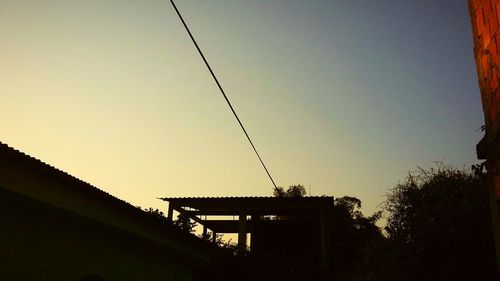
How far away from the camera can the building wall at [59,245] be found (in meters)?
4.69

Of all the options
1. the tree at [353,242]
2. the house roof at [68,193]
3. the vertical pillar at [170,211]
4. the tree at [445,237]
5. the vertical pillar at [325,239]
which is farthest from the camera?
the vertical pillar at [170,211]

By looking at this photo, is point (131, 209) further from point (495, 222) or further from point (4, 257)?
point (495, 222)

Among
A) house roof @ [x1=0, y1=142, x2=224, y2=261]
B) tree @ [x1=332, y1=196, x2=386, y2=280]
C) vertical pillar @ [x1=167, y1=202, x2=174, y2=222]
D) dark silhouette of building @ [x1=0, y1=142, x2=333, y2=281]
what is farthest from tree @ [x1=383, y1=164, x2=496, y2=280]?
vertical pillar @ [x1=167, y1=202, x2=174, y2=222]

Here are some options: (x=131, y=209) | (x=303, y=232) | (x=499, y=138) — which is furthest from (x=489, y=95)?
(x=303, y=232)

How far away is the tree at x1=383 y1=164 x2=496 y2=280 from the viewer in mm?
9617

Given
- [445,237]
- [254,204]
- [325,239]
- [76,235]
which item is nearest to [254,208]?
[254,204]

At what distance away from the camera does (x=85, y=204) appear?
513 centimetres

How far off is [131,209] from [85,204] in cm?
105

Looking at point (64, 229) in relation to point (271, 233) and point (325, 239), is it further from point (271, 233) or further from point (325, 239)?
point (271, 233)

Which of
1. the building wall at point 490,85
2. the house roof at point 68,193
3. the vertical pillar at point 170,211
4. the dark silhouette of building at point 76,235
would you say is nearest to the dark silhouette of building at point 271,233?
the vertical pillar at point 170,211

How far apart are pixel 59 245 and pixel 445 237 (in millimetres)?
8344

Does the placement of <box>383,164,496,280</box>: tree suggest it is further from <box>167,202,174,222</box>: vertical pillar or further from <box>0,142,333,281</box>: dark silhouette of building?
<box>167,202,174,222</box>: vertical pillar

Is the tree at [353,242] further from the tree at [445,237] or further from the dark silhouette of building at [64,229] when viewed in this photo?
the dark silhouette of building at [64,229]

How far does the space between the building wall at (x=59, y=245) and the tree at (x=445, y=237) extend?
6352 millimetres
